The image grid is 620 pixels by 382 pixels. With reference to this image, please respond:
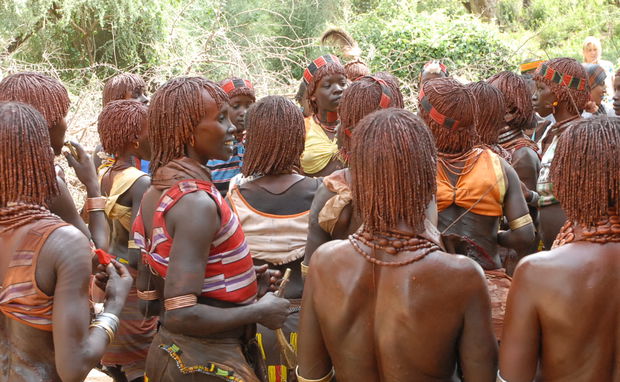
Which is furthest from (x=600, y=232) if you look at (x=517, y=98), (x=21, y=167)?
(x=517, y=98)

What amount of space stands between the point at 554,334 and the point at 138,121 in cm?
333

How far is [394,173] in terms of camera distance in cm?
280

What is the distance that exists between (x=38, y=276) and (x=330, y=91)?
4.21 metres

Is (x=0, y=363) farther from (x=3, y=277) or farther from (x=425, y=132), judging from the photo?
(x=425, y=132)

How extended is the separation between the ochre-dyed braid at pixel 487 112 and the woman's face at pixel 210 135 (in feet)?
7.91

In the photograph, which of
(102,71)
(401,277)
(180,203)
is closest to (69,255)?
(180,203)

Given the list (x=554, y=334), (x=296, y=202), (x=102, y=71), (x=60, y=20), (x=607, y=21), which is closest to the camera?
(x=554, y=334)

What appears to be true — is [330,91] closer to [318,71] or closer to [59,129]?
[318,71]

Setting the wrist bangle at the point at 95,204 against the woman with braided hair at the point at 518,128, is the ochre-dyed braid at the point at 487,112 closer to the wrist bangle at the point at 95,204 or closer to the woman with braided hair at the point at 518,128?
the woman with braided hair at the point at 518,128

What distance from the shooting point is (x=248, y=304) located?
3.37 m

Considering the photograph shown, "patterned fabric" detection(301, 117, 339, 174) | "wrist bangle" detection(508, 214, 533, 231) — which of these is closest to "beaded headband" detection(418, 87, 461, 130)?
"wrist bangle" detection(508, 214, 533, 231)

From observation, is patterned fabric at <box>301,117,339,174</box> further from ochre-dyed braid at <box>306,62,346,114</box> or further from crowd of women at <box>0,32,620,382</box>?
crowd of women at <box>0,32,620,382</box>

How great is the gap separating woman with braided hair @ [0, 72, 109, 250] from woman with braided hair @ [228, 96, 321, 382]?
901mm

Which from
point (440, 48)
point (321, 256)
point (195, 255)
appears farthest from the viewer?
point (440, 48)
